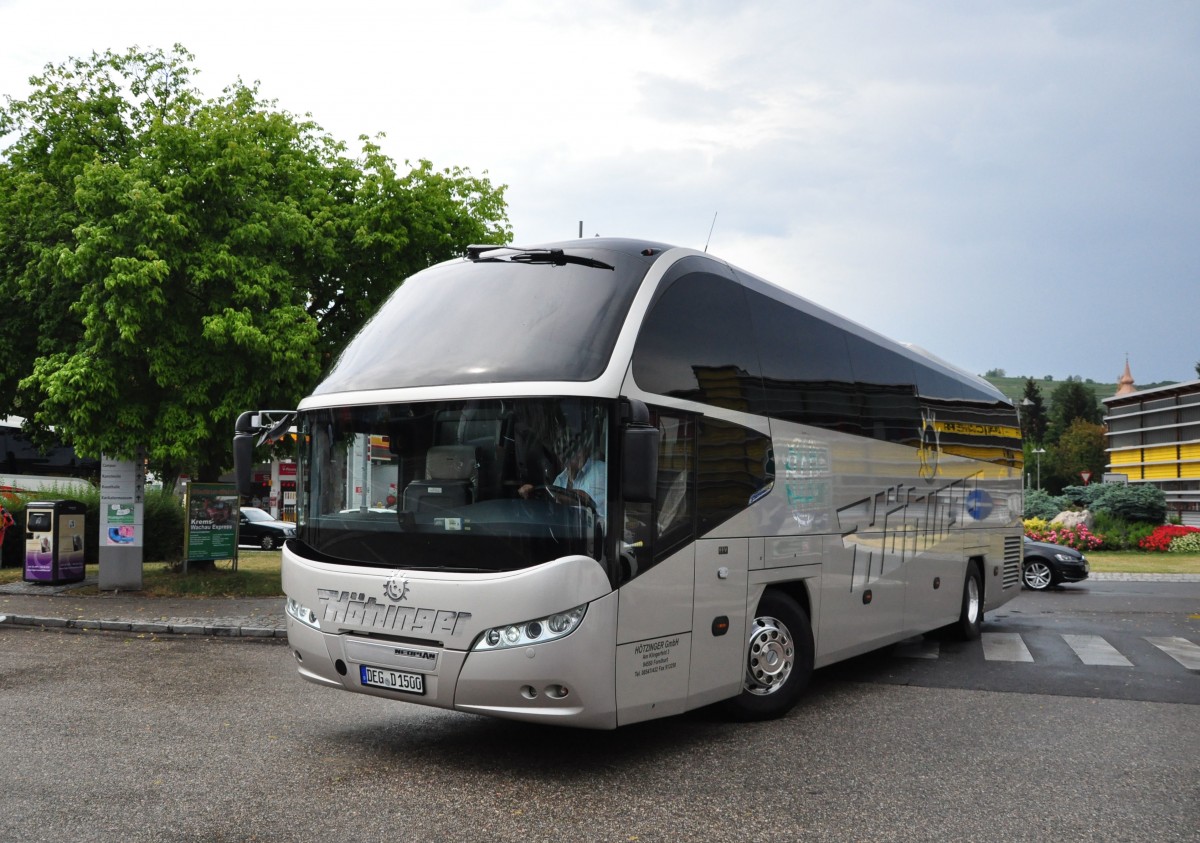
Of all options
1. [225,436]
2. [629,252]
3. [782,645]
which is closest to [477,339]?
[629,252]

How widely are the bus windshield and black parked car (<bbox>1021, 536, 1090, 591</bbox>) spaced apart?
19217mm

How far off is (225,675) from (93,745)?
3.37 meters

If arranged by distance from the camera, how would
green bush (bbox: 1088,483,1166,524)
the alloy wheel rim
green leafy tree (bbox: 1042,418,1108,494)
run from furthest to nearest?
green leafy tree (bbox: 1042,418,1108,494) < green bush (bbox: 1088,483,1166,524) < the alloy wheel rim

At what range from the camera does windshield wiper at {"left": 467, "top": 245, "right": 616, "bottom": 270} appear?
711 cm

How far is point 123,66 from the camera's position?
23250 mm

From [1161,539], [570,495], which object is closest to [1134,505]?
[1161,539]

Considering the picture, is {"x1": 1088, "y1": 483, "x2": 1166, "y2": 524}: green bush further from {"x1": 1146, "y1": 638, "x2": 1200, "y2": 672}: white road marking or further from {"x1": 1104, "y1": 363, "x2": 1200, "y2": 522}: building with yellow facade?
{"x1": 1146, "y1": 638, "x2": 1200, "y2": 672}: white road marking

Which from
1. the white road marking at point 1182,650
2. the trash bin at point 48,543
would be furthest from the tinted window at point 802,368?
the trash bin at point 48,543

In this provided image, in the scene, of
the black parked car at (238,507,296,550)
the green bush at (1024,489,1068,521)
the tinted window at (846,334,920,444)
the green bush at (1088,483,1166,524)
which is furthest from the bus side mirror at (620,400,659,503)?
the green bush at (1088,483,1166,524)

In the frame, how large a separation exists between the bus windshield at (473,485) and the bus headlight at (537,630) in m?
0.33

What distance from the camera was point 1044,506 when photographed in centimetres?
3962

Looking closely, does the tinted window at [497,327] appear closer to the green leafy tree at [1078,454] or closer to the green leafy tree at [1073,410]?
the green leafy tree at [1078,454]

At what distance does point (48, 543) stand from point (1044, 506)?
3361cm

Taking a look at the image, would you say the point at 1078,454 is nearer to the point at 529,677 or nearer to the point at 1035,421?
the point at 1035,421
